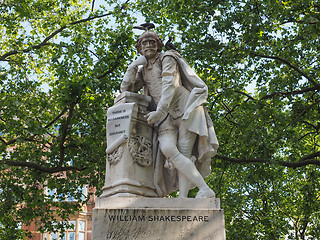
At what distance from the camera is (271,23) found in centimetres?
1370

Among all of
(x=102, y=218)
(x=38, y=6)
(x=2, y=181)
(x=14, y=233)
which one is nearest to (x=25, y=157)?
(x=2, y=181)

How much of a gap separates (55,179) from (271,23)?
8443mm

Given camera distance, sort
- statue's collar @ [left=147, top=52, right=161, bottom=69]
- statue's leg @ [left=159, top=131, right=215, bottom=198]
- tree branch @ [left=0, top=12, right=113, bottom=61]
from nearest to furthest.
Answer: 1. statue's leg @ [left=159, top=131, right=215, bottom=198]
2. statue's collar @ [left=147, top=52, right=161, bottom=69]
3. tree branch @ [left=0, top=12, right=113, bottom=61]

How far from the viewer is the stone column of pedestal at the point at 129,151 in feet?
20.4

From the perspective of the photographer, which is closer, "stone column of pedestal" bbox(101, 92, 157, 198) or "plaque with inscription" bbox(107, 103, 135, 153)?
"stone column of pedestal" bbox(101, 92, 157, 198)

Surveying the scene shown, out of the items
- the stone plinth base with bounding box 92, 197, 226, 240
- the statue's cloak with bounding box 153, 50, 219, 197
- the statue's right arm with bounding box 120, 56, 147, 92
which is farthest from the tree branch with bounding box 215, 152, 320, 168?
the stone plinth base with bounding box 92, 197, 226, 240

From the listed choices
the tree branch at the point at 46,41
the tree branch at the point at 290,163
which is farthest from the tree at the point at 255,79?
the tree branch at the point at 46,41

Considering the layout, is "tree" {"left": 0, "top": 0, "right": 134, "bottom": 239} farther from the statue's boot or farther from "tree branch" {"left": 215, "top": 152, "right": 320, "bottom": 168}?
the statue's boot

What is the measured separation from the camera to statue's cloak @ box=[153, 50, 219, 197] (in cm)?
641

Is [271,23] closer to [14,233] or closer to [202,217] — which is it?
[202,217]

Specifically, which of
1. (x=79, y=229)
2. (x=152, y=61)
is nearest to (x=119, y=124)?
(x=152, y=61)

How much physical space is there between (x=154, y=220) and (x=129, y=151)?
1.07 m

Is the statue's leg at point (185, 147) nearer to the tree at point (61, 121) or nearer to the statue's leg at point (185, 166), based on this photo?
the statue's leg at point (185, 166)

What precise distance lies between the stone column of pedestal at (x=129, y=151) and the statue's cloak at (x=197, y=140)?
0.12 m
